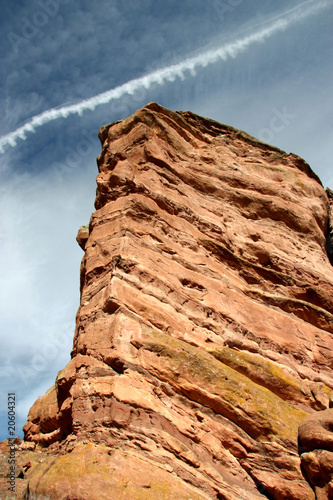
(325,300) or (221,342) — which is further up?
(325,300)

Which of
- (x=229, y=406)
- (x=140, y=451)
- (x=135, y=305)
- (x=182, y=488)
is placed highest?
(x=135, y=305)

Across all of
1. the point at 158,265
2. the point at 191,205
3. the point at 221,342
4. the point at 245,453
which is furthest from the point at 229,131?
the point at 245,453

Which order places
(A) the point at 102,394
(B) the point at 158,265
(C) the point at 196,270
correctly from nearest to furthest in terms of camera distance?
1. (A) the point at 102,394
2. (B) the point at 158,265
3. (C) the point at 196,270

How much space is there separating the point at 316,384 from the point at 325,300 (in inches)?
153

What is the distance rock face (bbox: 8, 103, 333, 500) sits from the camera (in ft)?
21.6

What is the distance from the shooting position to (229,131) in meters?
19.4

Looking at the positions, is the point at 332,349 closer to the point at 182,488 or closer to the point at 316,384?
the point at 316,384

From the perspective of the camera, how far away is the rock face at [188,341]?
6594 mm

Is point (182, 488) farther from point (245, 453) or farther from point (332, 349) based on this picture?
point (332, 349)

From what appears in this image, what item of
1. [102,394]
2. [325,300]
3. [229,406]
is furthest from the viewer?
[325,300]

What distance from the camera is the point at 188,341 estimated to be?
909 centimetres

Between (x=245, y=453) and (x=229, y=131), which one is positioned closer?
(x=245, y=453)

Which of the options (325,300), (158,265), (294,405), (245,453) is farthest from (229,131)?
(245,453)

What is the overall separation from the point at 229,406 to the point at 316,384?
3.50 metres
